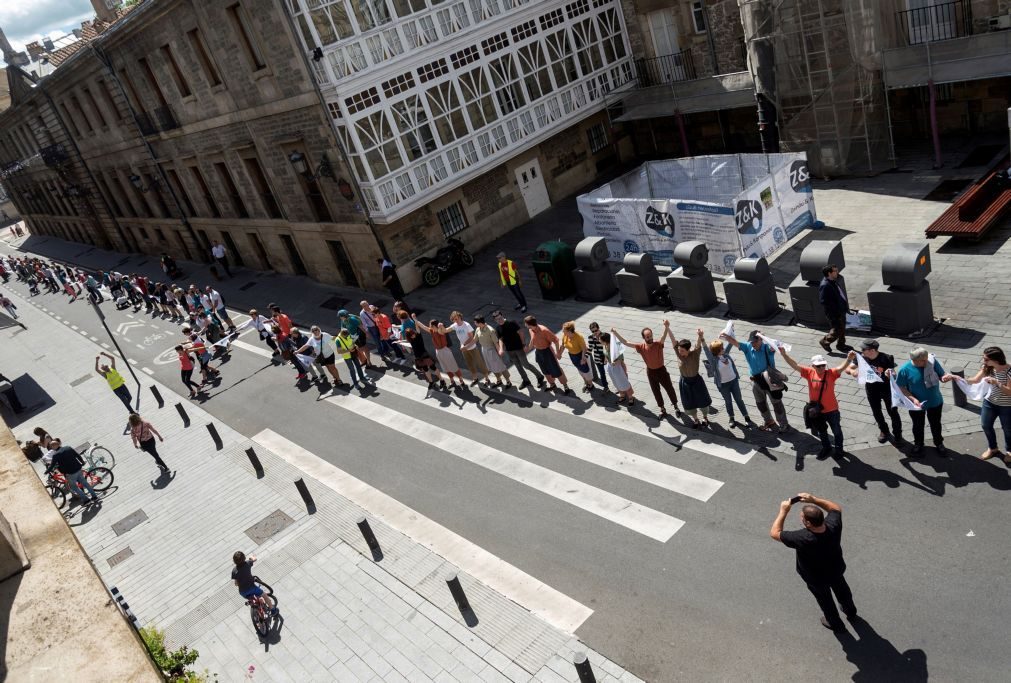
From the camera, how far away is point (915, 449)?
9.51 metres

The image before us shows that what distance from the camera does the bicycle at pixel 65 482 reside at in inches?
590

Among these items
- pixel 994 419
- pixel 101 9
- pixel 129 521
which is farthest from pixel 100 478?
pixel 101 9

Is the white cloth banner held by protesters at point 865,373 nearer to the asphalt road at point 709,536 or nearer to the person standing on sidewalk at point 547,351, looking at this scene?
the asphalt road at point 709,536

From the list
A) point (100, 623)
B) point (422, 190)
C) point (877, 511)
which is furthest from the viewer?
point (422, 190)

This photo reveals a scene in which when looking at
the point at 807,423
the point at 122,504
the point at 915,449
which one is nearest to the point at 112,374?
the point at 122,504

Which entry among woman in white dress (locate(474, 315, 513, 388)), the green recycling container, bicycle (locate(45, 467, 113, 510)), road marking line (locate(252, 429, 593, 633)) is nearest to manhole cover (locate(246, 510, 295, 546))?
road marking line (locate(252, 429, 593, 633))

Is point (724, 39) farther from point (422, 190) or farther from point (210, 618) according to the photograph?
point (210, 618)

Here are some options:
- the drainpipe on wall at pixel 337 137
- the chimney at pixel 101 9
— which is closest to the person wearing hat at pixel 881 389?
the drainpipe on wall at pixel 337 137

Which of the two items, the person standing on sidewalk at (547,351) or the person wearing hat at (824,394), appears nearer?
the person wearing hat at (824,394)

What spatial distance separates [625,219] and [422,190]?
240 inches

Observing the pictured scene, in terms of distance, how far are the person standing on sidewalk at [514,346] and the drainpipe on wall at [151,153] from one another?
2368cm

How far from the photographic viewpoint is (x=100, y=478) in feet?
50.5

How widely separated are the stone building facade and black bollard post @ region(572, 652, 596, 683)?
Answer: 52.9ft

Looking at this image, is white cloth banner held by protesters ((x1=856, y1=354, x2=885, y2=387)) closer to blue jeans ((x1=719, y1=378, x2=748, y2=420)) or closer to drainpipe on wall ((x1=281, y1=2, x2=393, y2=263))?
blue jeans ((x1=719, y1=378, x2=748, y2=420))
